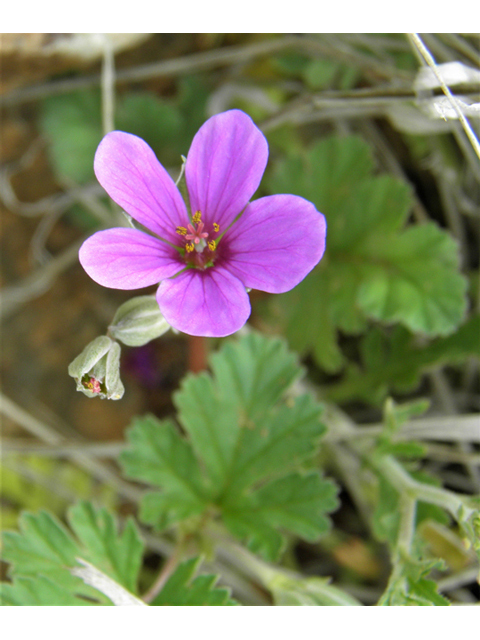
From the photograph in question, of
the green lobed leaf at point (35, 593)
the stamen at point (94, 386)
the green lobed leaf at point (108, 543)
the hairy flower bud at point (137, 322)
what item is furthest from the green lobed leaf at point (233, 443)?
the stamen at point (94, 386)

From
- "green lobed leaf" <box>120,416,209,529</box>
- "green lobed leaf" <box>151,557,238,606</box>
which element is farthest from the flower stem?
"green lobed leaf" <box>151,557,238,606</box>

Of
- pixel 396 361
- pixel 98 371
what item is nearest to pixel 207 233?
pixel 98 371

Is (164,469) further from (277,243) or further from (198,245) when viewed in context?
(277,243)

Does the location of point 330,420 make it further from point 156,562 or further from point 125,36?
point 125,36

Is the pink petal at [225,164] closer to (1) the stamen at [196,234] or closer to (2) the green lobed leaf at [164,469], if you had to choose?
(1) the stamen at [196,234]

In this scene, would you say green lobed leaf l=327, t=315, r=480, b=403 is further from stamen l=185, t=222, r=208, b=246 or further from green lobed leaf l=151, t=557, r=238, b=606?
stamen l=185, t=222, r=208, b=246
